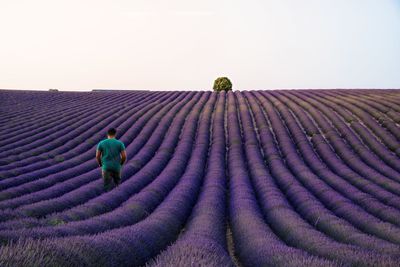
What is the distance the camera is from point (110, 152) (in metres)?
9.67

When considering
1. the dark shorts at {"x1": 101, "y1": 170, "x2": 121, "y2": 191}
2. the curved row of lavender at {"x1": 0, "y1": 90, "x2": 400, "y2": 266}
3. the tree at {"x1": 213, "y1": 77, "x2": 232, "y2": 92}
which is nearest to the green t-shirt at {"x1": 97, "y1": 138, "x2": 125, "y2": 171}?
the dark shorts at {"x1": 101, "y1": 170, "x2": 121, "y2": 191}

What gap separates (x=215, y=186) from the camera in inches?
441

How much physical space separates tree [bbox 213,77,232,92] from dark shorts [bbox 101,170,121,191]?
4503 cm

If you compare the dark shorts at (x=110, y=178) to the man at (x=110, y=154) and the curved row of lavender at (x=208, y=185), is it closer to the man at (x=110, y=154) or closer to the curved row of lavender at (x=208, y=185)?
the man at (x=110, y=154)

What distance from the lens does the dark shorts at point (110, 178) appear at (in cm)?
1007

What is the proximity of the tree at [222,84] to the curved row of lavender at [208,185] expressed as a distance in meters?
24.0

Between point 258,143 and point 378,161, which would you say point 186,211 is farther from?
point 258,143

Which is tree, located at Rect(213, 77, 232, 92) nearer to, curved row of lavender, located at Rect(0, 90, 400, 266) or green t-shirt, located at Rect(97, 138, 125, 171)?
curved row of lavender, located at Rect(0, 90, 400, 266)

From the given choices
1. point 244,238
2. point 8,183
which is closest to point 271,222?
point 244,238

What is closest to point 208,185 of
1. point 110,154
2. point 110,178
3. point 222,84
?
point 110,178

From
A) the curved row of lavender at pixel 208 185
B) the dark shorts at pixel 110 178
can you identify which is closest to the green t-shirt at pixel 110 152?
the dark shorts at pixel 110 178

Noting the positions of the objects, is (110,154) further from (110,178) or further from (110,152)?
(110,178)

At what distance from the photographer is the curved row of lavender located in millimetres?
4648

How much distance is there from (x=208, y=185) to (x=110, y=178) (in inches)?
94.4
